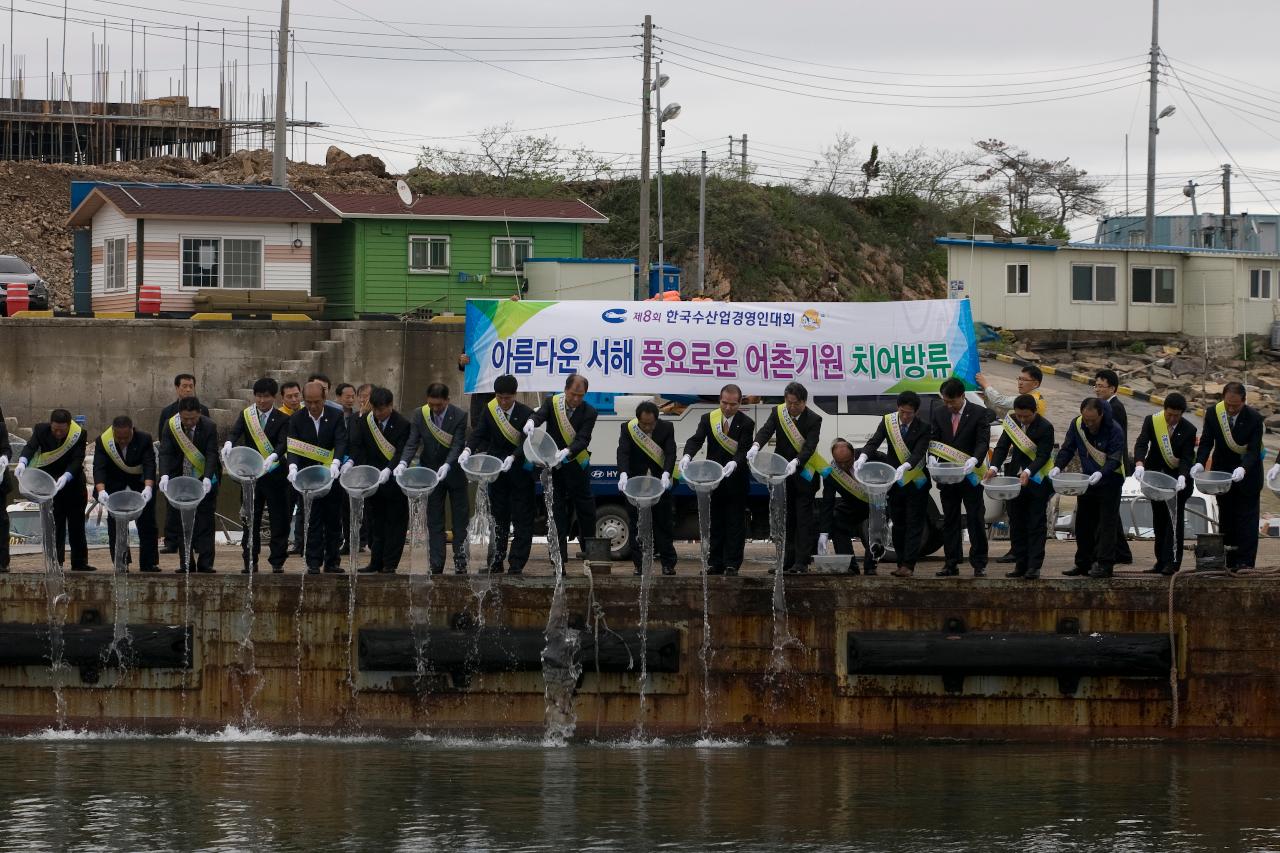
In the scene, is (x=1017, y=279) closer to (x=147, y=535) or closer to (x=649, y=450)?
(x=649, y=450)

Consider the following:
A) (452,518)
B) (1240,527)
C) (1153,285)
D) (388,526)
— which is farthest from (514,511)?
(1153,285)

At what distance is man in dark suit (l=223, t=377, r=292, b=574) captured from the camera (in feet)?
51.1

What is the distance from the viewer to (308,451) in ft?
51.1

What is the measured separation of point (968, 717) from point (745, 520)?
2575 millimetres

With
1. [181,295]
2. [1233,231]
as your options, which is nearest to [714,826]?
Answer: [181,295]

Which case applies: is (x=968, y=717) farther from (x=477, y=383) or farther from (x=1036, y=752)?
(x=477, y=383)

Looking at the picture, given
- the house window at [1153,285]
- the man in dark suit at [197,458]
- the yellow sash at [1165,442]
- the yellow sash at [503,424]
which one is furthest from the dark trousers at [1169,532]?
the house window at [1153,285]

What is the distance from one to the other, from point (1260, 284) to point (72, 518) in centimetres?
3470

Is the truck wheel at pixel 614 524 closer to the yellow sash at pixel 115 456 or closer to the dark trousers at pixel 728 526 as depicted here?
the dark trousers at pixel 728 526

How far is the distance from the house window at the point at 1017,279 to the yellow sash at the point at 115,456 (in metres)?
29.3

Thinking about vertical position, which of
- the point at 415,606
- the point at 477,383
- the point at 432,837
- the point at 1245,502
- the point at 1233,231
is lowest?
the point at 432,837

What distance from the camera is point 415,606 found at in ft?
49.6

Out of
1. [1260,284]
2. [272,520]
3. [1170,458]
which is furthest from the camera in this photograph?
[1260,284]

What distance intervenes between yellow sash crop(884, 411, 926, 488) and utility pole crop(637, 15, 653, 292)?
65.4ft
